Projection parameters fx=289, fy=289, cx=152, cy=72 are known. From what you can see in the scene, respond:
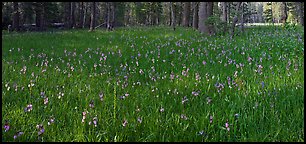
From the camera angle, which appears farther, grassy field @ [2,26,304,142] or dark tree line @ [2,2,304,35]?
dark tree line @ [2,2,304,35]

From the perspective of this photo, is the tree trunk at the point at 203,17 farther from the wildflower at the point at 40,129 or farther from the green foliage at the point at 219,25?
the wildflower at the point at 40,129

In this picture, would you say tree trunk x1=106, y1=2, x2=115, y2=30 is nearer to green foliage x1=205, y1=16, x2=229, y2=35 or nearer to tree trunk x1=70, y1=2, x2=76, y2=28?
tree trunk x1=70, y1=2, x2=76, y2=28

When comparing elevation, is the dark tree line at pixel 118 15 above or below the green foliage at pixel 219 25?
above

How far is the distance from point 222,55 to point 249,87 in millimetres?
3297

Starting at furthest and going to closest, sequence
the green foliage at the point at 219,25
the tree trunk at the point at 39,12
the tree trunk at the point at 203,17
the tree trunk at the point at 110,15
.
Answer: the tree trunk at the point at 39,12 → the tree trunk at the point at 110,15 → the tree trunk at the point at 203,17 → the green foliage at the point at 219,25

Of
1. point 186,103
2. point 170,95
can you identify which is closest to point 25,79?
point 170,95

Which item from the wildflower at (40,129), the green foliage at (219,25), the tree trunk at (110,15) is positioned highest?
the tree trunk at (110,15)

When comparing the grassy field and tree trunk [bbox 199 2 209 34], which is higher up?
tree trunk [bbox 199 2 209 34]

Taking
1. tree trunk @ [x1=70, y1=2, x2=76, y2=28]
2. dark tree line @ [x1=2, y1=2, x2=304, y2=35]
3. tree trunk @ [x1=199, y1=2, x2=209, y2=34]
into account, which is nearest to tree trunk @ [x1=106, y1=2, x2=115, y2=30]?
dark tree line @ [x1=2, y1=2, x2=304, y2=35]

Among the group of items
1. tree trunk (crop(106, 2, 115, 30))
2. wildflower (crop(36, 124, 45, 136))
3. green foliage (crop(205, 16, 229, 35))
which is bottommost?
wildflower (crop(36, 124, 45, 136))

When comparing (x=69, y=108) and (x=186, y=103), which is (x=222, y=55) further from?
(x=69, y=108)

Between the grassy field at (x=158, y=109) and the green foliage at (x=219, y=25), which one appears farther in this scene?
the green foliage at (x=219, y=25)

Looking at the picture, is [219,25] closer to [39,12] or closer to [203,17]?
[203,17]

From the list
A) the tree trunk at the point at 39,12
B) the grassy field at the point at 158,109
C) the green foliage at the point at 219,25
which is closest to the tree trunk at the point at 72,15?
the tree trunk at the point at 39,12
